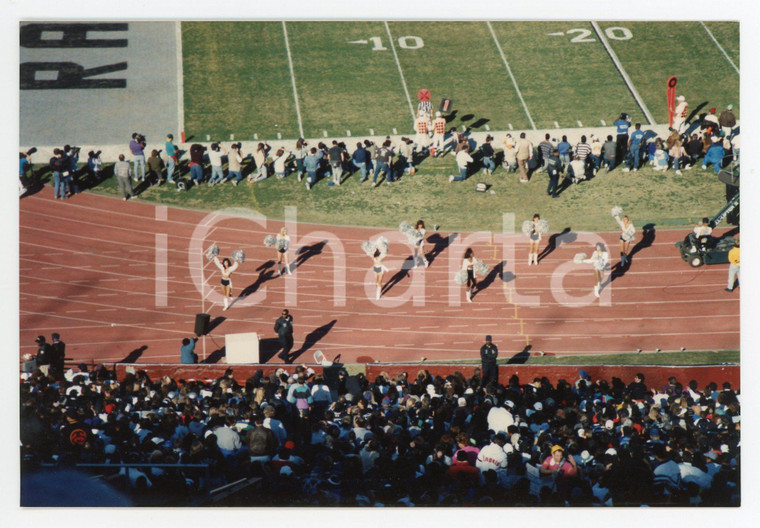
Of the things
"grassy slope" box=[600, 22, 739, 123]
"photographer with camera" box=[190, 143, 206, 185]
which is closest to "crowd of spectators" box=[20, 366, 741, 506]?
"photographer with camera" box=[190, 143, 206, 185]

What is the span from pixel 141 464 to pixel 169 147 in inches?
601

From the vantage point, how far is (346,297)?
26609 mm

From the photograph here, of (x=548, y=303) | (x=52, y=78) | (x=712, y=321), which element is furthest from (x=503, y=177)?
(x=52, y=78)

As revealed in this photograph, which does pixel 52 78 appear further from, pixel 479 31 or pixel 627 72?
pixel 627 72

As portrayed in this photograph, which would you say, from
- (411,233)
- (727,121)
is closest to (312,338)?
(411,233)

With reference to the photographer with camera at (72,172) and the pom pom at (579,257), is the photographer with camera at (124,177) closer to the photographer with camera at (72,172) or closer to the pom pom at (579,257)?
the photographer with camera at (72,172)

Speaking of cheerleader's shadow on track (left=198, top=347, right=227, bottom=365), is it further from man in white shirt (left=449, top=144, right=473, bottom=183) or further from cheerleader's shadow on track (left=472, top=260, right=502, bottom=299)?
man in white shirt (left=449, top=144, right=473, bottom=183)

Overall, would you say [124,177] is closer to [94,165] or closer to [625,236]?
[94,165]

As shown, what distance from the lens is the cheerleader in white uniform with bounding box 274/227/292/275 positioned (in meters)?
26.8

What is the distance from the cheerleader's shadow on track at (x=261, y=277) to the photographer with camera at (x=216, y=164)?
4.06m

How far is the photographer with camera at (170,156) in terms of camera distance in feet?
101

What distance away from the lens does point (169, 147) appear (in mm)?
30672

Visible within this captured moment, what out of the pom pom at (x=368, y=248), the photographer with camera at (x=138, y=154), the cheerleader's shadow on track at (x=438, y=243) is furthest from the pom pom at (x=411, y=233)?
the photographer with camera at (x=138, y=154)

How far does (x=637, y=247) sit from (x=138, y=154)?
1356cm
